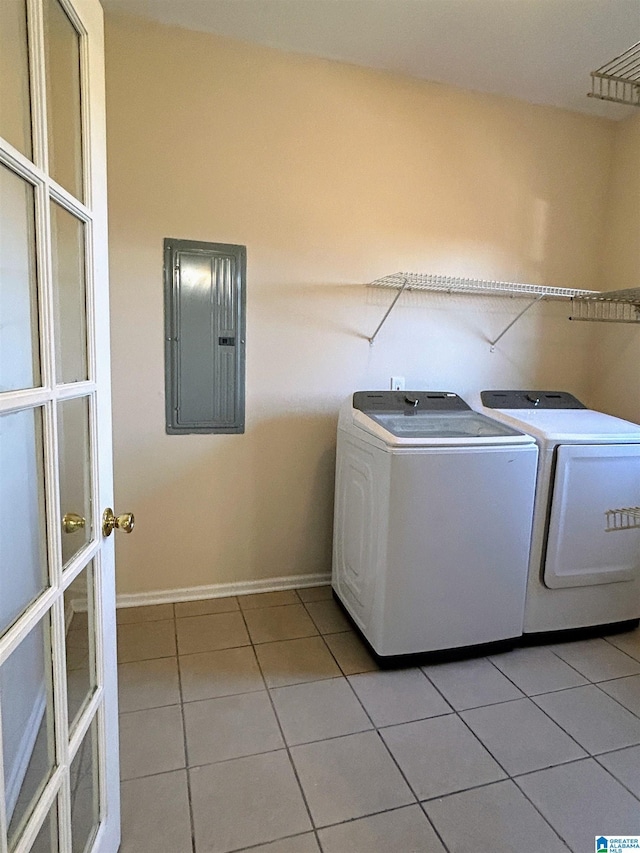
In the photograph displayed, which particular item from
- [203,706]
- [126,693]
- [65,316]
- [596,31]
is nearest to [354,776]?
[203,706]

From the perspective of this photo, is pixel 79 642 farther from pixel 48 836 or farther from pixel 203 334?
pixel 203 334

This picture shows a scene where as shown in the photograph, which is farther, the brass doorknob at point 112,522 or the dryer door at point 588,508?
the dryer door at point 588,508

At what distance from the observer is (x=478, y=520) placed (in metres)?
1.96

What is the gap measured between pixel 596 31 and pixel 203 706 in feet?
9.95

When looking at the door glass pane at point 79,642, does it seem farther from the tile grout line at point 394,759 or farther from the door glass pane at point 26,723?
the tile grout line at point 394,759

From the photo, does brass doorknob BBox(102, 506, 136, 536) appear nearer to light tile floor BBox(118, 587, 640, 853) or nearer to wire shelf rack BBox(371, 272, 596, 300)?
light tile floor BBox(118, 587, 640, 853)

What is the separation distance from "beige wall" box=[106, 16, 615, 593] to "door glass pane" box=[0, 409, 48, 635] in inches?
57.6

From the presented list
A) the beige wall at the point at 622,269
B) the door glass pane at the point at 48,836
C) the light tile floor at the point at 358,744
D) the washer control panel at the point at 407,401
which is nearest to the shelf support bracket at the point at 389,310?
the washer control panel at the point at 407,401

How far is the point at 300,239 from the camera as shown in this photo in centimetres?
238

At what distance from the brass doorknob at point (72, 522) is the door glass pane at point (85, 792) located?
1.44 ft

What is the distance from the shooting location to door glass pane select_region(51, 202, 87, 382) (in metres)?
0.88

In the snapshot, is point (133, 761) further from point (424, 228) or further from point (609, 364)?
point (609, 364)

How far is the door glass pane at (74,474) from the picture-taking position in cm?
92

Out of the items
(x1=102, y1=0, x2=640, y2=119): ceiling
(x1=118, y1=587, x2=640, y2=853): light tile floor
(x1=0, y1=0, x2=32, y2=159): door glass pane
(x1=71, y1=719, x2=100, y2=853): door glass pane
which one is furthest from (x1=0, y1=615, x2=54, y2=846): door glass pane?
(x1=102, y1=0, x2=640, y2=119): ceiling
